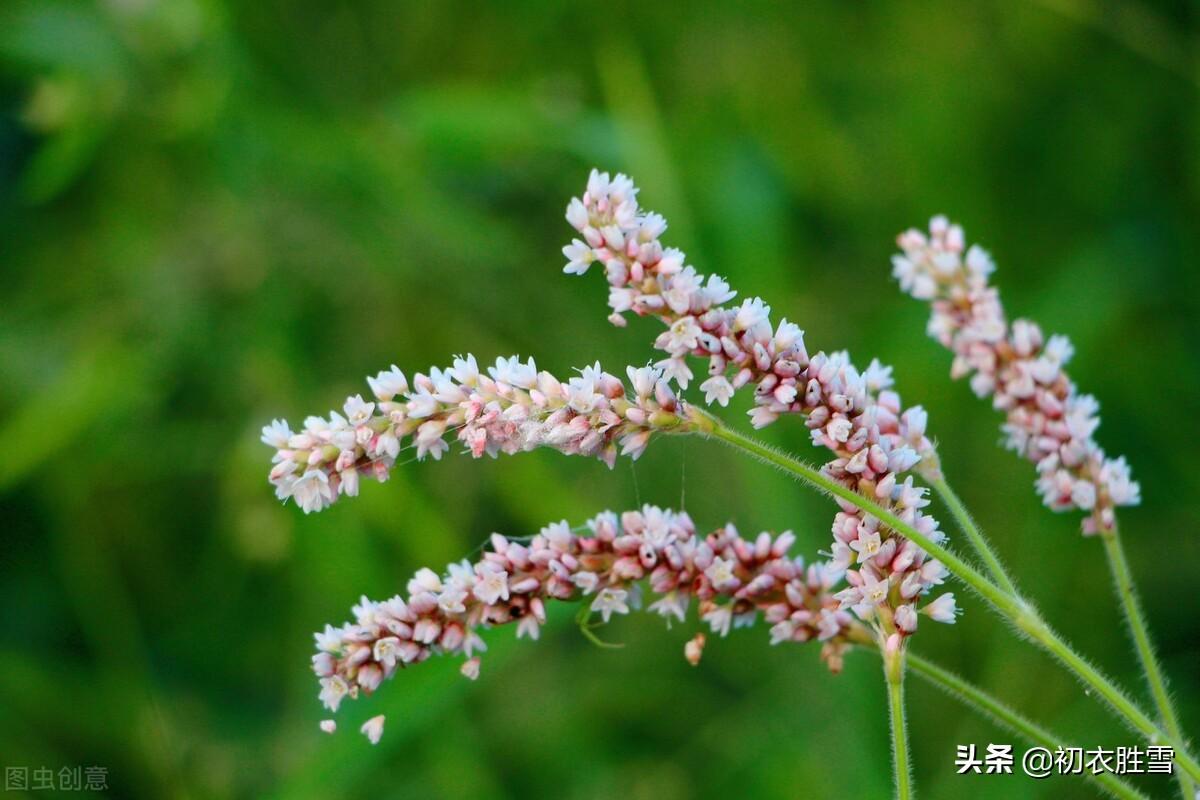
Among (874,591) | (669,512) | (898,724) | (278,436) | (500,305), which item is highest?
(500,305)

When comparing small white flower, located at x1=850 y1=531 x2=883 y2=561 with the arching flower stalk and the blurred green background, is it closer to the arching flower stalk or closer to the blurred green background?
the arching flower stalk

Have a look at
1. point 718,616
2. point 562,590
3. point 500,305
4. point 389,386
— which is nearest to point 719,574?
point 718,616

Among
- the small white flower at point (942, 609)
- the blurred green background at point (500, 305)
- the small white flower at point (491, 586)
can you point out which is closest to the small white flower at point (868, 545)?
the small white flower at point (942, 609)

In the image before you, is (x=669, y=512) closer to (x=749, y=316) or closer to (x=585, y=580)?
(x=585, y=580)

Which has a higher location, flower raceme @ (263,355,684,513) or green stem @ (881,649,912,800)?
flower raceme @ (263,355,684,513)

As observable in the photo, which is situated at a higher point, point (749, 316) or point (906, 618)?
point (749, 316)

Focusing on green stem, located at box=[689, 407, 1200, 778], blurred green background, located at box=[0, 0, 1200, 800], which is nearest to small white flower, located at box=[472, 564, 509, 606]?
green stem, located at box=[689, 407, 1200, 778]
